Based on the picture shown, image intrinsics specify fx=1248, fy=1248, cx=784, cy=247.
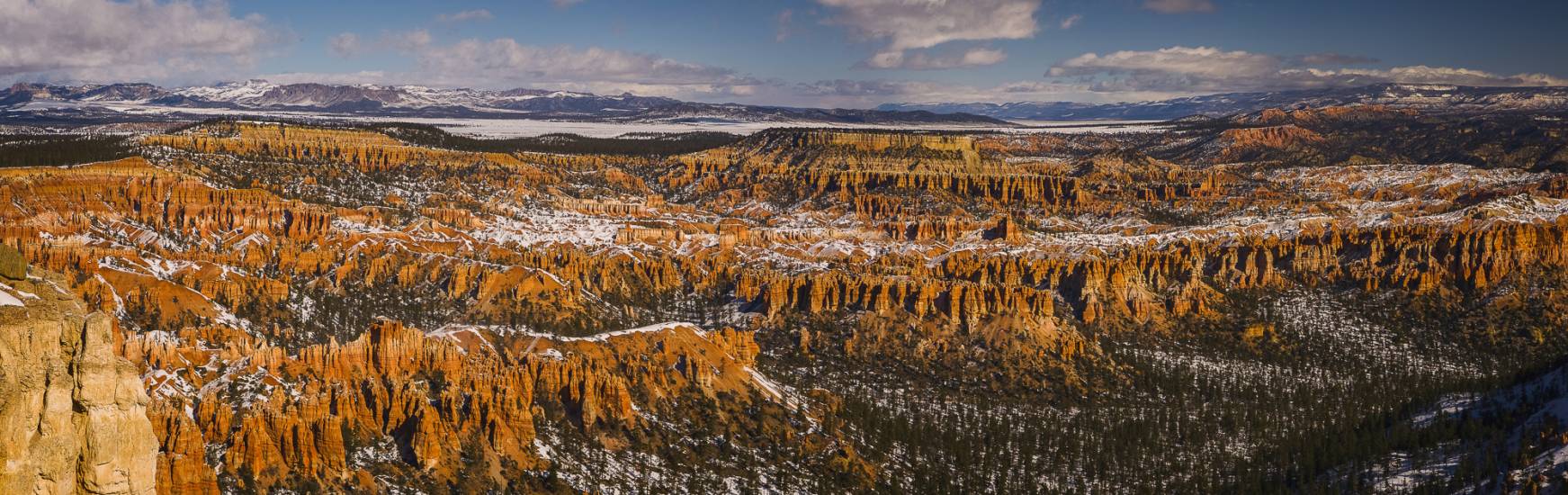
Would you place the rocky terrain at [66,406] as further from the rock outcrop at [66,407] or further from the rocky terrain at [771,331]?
the rocky terrain at [771,331]

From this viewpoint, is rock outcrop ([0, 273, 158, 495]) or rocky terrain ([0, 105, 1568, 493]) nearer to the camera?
rock outcrop ([0, 273, 158, 495])

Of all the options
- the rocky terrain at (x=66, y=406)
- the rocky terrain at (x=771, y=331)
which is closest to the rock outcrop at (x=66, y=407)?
the rocky terrain at (x=66, y=406)

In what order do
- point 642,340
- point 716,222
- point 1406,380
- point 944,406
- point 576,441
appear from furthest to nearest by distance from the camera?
point 716,222 < point 1406,380 < point 944,406 < point 642,340 < point 576,441

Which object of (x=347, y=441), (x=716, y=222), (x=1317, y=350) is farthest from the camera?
(x=716, y=222)

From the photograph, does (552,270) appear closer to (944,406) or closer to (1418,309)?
(944,406)

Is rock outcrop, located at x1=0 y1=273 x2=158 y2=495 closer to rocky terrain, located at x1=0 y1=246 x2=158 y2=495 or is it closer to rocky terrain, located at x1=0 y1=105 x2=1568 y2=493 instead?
rocky terrain, located at x1=0 y1=246 x2=158 y2=495

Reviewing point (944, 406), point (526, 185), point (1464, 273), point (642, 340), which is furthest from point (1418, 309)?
point (526, 185)

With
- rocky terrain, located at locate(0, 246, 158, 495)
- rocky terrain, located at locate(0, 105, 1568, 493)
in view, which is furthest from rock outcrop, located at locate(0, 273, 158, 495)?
rocky terrain, located at locate(0, 105, 1568, 493)

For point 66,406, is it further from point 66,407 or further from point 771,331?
point 771,331
